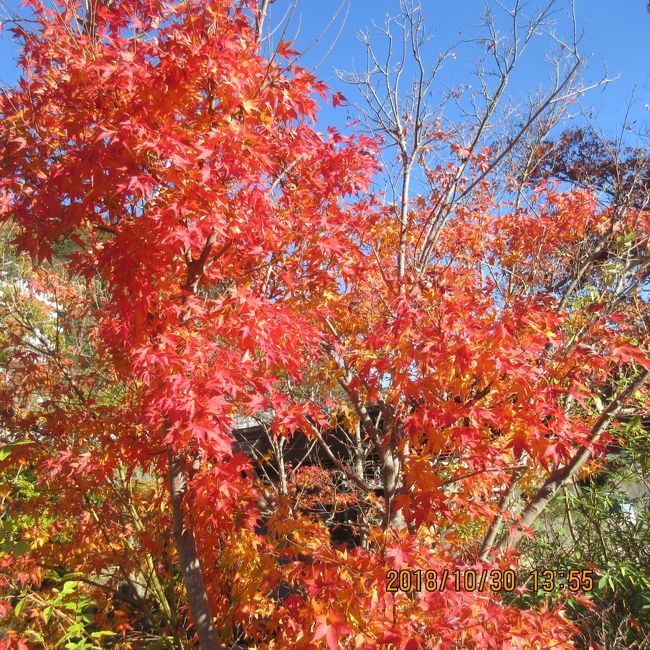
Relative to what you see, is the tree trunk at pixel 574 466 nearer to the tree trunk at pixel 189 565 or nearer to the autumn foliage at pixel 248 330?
the autumn foliage at pixel 248 330

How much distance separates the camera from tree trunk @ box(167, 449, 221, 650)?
11.4 feet

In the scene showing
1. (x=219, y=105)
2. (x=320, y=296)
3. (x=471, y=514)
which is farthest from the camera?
(x=320, y=296)

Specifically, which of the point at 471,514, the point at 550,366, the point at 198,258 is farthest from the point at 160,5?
the point at 471,514

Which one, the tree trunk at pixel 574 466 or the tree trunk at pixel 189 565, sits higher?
the tree trunk at pixel 574 466

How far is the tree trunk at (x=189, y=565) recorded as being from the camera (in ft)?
11.4

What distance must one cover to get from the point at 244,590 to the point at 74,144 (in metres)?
3.80

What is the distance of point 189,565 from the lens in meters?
3.50

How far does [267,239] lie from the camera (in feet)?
10.5

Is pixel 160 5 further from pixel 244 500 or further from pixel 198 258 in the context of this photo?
pixel 244 500
